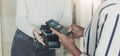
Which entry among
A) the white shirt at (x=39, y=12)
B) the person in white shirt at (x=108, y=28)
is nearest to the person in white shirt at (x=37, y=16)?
the white shirt at (x=39, y=12)

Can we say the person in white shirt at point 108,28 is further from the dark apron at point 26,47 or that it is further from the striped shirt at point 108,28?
the dark apron at point 26,47

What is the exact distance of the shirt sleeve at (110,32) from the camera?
2.37 feet

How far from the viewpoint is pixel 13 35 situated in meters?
1.31

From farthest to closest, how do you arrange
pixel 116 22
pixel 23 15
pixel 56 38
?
pixel 23 15
pixel 56 38
pixel 116 22

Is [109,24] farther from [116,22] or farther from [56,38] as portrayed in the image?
[56,38]

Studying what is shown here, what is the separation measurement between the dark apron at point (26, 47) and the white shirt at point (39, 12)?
0.04m

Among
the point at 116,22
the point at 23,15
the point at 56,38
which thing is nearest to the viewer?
the point at 116,22

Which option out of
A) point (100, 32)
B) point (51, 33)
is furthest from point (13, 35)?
point (100, 32)

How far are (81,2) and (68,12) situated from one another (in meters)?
0.08

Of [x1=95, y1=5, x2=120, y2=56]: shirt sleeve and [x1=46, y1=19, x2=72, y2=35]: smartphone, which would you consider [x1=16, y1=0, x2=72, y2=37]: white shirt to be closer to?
[x1=46, y1=19, x2=72, y2=35]: smartphone

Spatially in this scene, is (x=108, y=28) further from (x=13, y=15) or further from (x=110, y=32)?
(x=13, y=15)

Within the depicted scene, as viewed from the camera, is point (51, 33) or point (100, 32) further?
point (51, 33)

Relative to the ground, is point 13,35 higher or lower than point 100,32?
lower

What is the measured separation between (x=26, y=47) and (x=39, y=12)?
19 cm
